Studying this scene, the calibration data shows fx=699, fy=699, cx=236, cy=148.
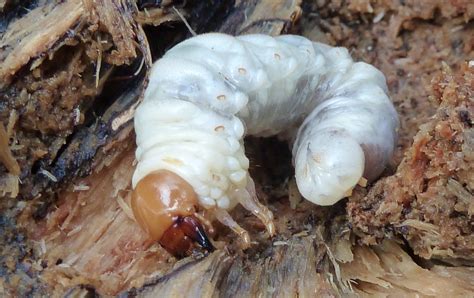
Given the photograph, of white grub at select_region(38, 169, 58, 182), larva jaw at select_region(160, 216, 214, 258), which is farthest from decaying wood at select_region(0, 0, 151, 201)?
larva jaw at select_region(160, 216, 214, 258)

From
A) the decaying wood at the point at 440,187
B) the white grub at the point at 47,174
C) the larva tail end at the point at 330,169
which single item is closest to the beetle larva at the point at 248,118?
the larva tail end at the point at 330,169

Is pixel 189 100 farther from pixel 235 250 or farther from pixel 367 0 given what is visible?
pixel 367 0

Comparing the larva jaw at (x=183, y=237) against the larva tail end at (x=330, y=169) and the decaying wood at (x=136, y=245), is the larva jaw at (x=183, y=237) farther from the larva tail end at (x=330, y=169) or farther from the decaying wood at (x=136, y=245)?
the larva tail end at (x=330, y=169)

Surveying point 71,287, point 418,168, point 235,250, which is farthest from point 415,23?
point 71,287

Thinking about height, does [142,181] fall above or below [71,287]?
above

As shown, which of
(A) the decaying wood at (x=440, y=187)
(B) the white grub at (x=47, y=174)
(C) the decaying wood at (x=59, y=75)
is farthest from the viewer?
(B) the white grub at (x=47, y=174)

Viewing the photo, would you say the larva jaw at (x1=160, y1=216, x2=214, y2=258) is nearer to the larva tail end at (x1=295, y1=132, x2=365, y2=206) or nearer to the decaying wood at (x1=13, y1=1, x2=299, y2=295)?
the decaying wood at (x1=13, y1=1, x2=299, y2=295)

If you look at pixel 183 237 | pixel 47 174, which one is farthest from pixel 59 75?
pixel 183 237
